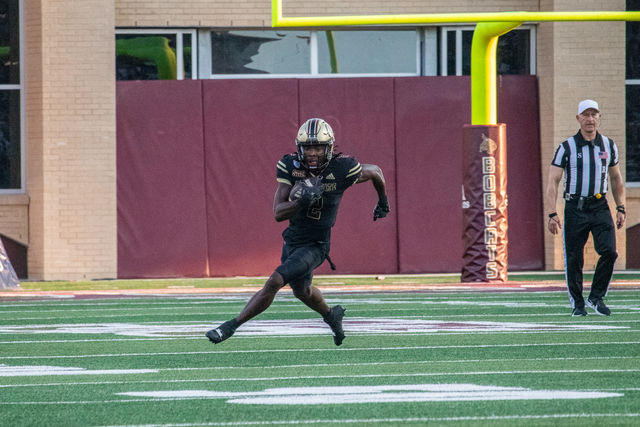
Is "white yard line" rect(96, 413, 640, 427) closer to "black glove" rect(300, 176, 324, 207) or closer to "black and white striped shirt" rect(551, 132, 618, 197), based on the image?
"black glove" rect(300, 176, 324, 207)

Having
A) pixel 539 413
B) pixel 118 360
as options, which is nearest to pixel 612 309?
pixel 118 360

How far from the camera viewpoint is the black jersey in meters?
9.23

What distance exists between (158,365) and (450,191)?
1288 cm

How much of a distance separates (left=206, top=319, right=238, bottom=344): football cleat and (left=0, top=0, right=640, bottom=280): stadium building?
1128 cm

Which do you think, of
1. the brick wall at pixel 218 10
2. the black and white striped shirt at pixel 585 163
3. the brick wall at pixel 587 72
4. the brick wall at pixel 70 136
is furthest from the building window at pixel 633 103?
the black and white striped shirt at pixel 585 163

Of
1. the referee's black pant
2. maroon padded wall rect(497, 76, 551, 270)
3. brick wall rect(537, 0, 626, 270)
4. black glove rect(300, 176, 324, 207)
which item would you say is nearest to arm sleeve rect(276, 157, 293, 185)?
black glove rect(300, 176, 324, 207)

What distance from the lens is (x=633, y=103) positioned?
2094cm

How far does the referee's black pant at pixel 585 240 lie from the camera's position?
11.5 m

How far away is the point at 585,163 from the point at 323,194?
10.9 feet

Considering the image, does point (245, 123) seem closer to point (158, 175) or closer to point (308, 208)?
point (158, 175)

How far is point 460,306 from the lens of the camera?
44.1 feet

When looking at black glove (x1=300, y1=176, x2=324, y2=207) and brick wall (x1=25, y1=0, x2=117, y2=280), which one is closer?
black glove (x1=300, y1=176, x2=324, y2=207)

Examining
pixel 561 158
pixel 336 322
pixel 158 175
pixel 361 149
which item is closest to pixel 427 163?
pixel 361 149

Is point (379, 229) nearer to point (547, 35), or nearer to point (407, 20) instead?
point (547, 35)
